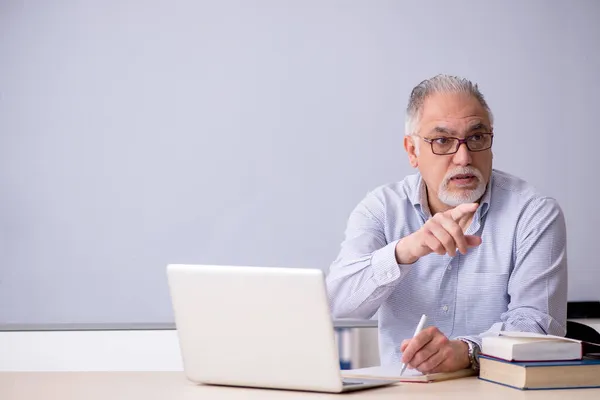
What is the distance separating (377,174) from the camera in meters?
3.39

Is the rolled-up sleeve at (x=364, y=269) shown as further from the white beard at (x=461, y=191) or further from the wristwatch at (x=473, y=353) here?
the wristwatch at (x=473, y=353)

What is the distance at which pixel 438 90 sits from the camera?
8.00 feet

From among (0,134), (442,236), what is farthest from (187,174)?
(442,236)

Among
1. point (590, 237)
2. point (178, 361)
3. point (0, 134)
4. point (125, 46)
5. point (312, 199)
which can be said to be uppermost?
point (125, 46)

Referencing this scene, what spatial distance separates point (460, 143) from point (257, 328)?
1098 millimetres

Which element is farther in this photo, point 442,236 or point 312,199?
point 312,199

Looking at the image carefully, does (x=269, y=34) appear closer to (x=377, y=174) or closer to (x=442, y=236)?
(x=377, y=174)

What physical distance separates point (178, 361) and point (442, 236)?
5.78ft

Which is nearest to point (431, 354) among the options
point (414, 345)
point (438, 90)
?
point (414, 345)

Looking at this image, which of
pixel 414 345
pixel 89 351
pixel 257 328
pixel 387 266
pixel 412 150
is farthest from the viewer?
pixel 89 351

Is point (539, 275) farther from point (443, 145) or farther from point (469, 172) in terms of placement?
point (443, 145)

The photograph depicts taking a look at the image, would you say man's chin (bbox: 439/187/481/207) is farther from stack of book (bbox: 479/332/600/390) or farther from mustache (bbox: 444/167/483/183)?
stack of book (bbox: 479/332/600/390)

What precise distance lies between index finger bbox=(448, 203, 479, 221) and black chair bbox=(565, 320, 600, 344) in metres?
0.65

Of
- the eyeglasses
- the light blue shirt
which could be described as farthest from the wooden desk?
the eyeglasses
